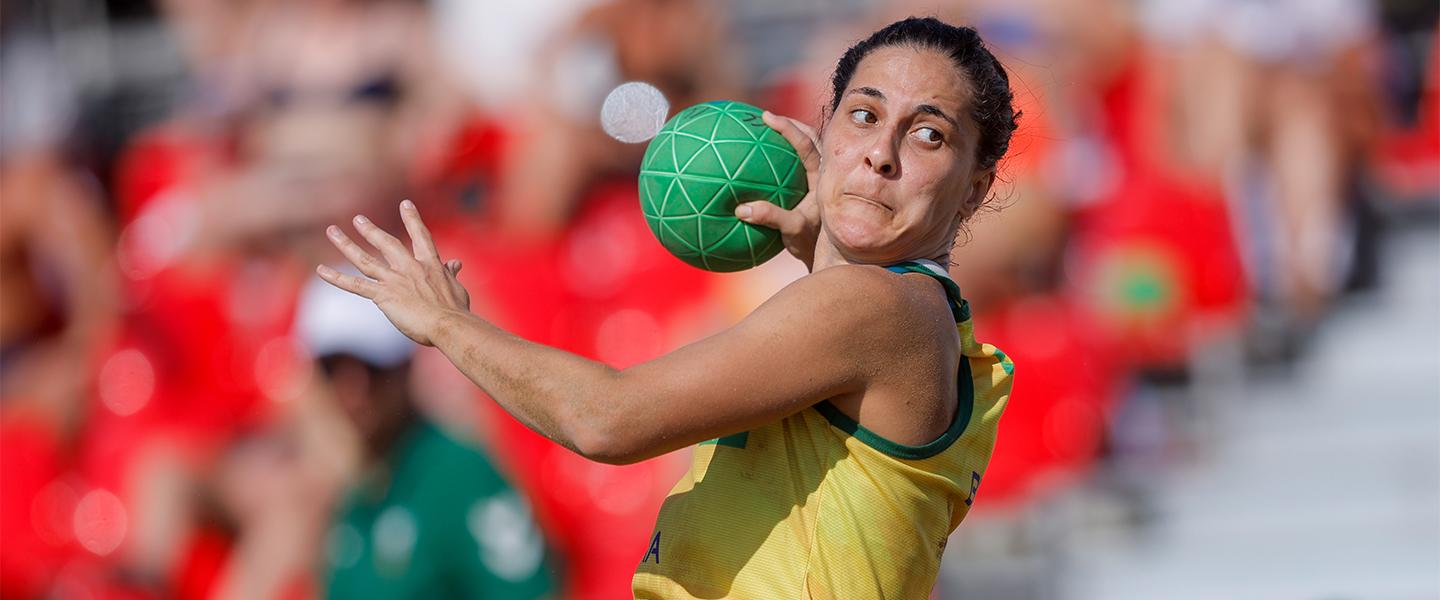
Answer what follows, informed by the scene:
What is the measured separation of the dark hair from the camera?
236cm

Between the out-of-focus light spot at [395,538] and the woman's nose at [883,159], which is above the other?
the out-of-focus light spot at [395,538]

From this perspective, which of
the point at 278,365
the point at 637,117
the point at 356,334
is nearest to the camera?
the point at 637,117

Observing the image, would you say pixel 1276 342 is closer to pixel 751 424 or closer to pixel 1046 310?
pixel 1046 310

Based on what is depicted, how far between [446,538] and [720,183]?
9.87 feet

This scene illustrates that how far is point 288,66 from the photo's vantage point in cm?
765

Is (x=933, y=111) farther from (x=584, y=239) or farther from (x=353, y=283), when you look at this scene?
(x=584, y=239)

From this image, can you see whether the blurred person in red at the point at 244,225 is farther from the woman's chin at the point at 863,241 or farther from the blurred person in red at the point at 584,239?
the woman's chin at the point at 863,241

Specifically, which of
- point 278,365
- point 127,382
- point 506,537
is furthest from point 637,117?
point 127,382

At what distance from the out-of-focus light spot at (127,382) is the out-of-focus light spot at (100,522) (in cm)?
42

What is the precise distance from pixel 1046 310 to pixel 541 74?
251 centimetres

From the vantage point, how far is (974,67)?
2.37 m

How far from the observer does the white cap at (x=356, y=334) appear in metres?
5.63

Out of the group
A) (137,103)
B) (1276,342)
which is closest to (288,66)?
(137,103)

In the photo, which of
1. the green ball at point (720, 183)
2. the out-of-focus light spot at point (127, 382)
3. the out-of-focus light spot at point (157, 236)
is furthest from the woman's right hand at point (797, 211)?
the out-of-focus light spot at point (157, 236)
